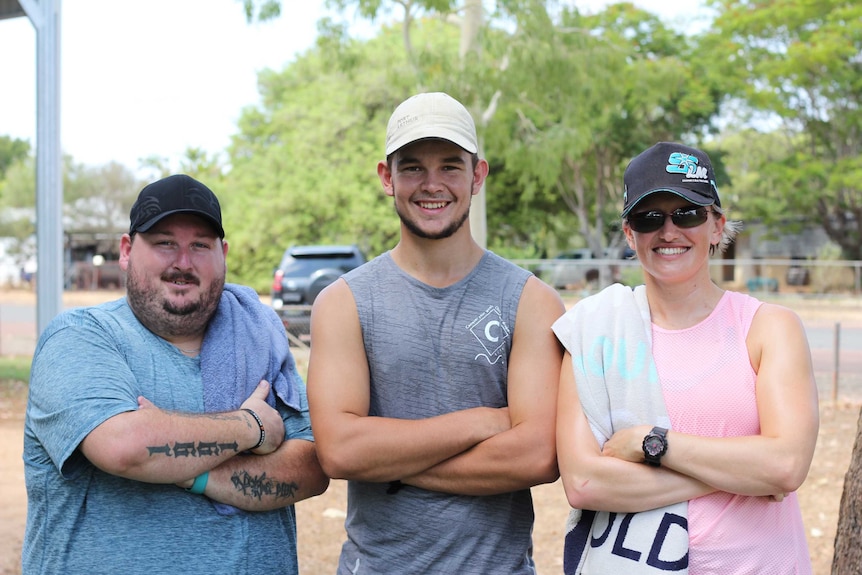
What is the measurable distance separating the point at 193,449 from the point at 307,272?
12525 millimetres

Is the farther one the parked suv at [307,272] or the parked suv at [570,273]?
the parked suv at [570,273]

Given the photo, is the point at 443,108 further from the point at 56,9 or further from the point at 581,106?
the point at 581,106

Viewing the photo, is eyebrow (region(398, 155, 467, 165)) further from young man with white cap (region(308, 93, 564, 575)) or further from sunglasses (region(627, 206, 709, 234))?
sunglasses (region(627, 206, 709, 234))

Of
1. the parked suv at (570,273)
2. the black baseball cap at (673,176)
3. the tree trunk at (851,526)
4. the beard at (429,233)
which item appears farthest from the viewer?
the parked suv at (570,273)

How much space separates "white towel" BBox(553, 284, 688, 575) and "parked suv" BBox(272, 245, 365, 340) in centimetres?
1192

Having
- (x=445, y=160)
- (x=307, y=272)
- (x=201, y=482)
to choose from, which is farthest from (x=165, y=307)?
(x=307, y=272)

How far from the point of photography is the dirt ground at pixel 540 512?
568 cm

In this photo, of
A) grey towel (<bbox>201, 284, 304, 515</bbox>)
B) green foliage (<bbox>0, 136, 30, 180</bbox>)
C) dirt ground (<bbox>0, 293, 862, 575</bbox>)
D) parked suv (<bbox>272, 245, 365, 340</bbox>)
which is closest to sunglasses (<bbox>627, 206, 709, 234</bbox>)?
grey towel (<bbox>201, 284, 304, 515</bbox>)

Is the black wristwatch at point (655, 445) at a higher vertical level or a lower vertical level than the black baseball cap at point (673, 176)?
lower

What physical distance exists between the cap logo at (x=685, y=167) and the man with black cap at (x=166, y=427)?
1327 mm

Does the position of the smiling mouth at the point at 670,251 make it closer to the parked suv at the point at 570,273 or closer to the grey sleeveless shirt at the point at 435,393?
the grey sleeveless shirt at the point at 435,393

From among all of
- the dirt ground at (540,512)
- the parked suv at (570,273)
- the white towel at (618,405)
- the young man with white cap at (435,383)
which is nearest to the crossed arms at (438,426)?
the young man with white cap at (435,383)

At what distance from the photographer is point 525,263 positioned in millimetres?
19109

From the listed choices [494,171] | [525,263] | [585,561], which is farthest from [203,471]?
[494,171]
